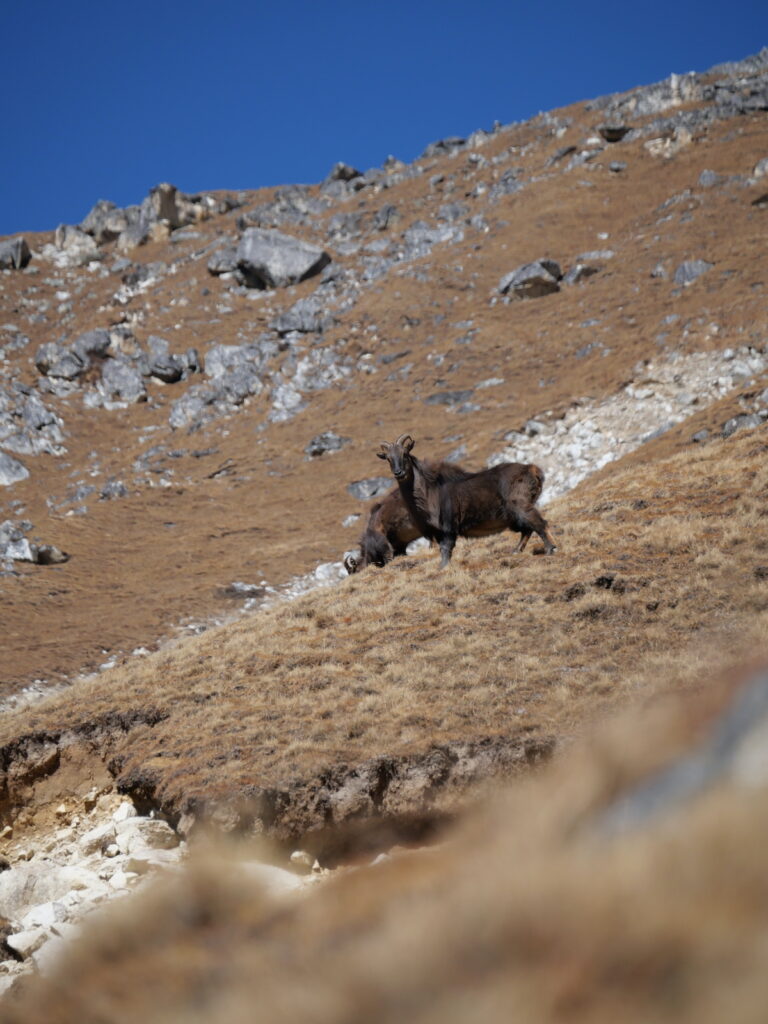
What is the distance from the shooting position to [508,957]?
3027 millimetres

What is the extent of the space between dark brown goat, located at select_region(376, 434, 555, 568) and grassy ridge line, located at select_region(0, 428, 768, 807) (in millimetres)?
587

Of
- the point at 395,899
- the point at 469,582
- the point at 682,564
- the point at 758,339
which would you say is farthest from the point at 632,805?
the point at 758,339

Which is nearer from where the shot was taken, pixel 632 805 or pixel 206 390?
pixel 632 805

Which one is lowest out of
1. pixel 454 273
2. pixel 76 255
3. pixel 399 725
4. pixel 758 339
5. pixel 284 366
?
pixel 399 725

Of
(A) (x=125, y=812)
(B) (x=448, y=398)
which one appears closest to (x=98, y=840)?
(A) (x=125, y=812)

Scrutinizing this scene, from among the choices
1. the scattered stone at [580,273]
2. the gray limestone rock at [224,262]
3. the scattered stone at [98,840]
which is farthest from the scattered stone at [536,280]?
the scattered stone at [98,840]

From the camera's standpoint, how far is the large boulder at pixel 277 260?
223 feet

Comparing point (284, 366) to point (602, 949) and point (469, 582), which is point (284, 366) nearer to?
point (469, 582)

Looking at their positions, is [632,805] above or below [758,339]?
below

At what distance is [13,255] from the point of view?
270ft

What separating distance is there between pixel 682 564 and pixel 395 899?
9.21m

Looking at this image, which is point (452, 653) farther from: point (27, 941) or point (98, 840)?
point (27, 941)

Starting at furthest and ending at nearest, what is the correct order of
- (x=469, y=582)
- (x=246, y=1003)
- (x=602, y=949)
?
(x=469, y=582)
(x=246, y=1003)
(x=602, y=949)

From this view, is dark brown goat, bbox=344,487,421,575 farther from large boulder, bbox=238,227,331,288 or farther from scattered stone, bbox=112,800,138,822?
large boulder, bbox=238,227,331,288
